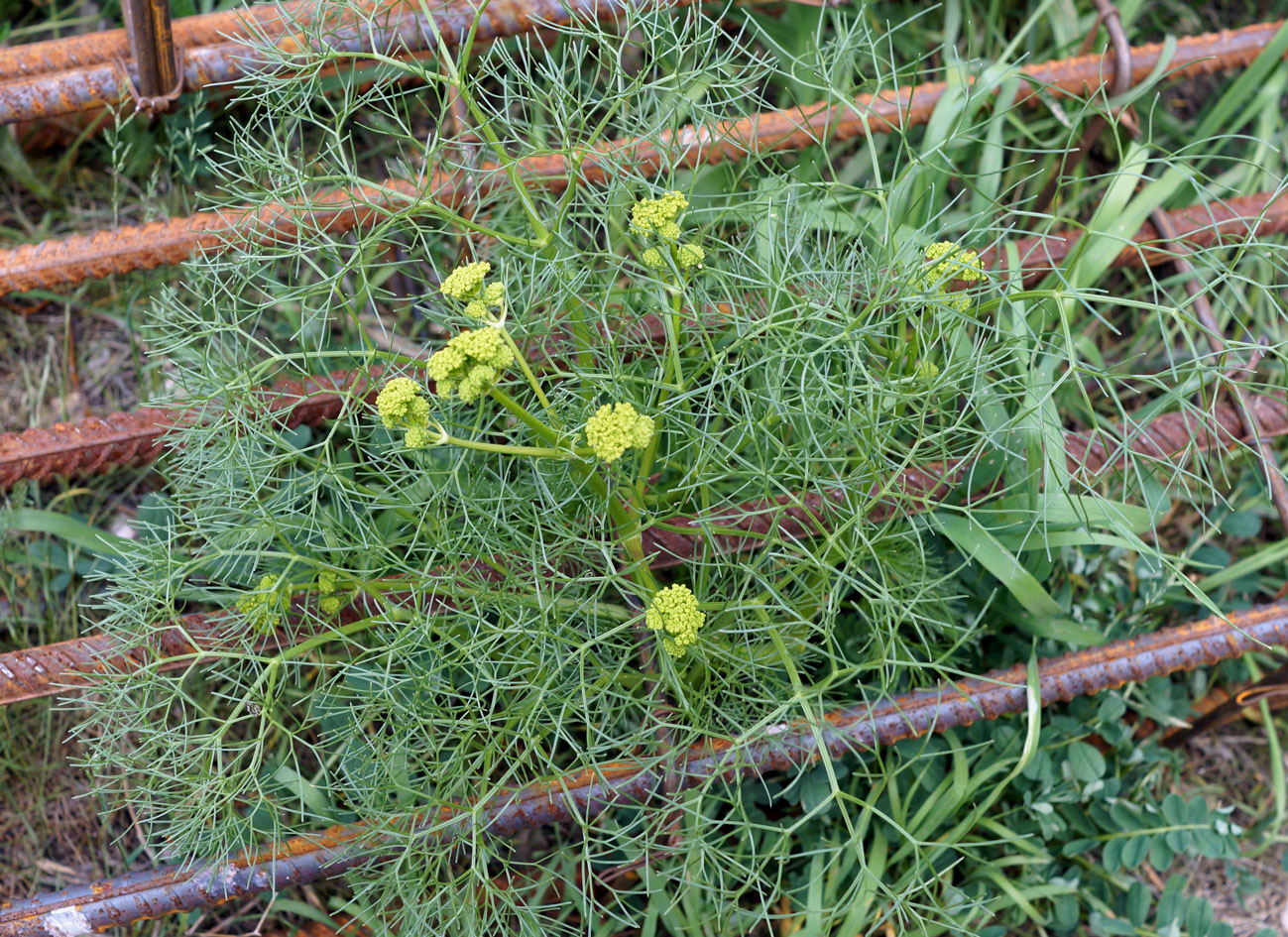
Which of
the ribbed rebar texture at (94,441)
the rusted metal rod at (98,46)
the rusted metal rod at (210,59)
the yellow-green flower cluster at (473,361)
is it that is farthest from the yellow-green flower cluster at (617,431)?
the rusted metal rod at (98,46)

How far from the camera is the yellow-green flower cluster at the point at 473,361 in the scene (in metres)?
1.20

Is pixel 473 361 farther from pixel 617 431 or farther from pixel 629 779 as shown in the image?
pixel 629 779

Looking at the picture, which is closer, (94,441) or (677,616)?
(677,616)

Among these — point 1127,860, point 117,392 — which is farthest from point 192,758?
point 1127,860

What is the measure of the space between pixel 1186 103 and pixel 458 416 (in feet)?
7.88

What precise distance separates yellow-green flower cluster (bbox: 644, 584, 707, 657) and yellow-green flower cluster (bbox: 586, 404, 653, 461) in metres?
0.26

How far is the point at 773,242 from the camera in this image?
5.19 feet

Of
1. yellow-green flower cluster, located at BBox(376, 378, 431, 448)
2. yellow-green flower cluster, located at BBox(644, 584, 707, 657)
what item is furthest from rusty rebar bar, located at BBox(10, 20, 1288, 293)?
yellow-green flower cluster, located at BBox(644, 584, 707, 657)

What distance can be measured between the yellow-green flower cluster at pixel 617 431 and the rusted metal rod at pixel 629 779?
611mm

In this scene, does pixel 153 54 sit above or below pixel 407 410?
above

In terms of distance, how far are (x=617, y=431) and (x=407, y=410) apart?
0.95 ft

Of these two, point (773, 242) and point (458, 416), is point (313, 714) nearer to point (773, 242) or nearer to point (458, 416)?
point (458, 416)

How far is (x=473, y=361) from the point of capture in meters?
1.23

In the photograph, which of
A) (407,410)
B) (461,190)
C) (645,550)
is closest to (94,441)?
(461,190)
